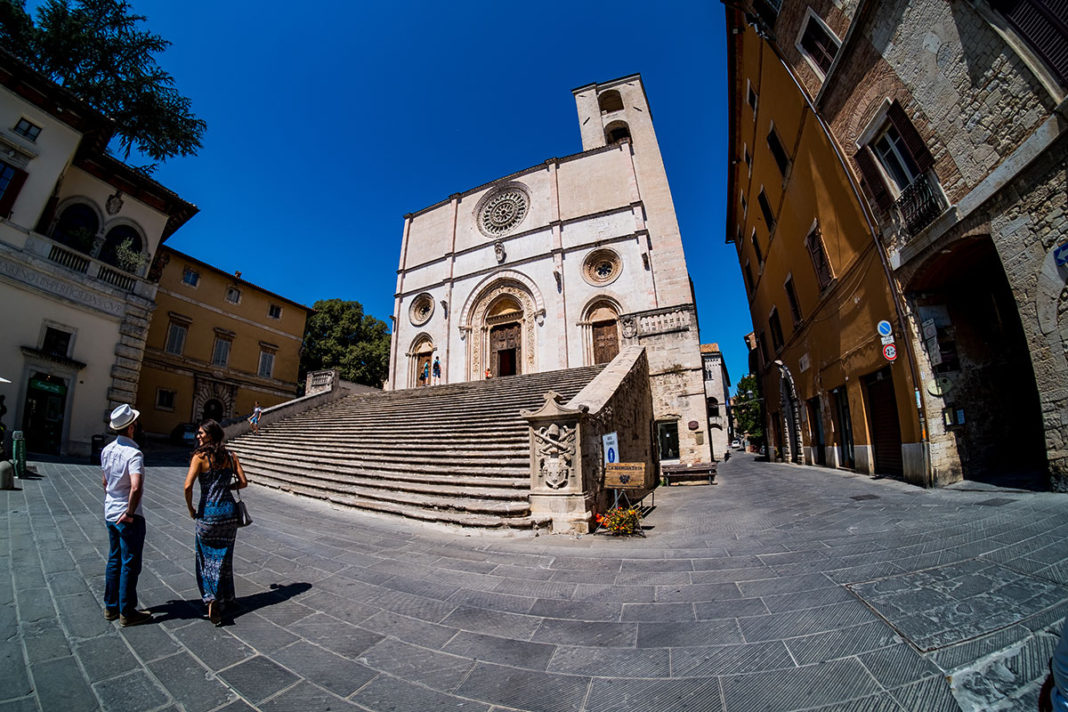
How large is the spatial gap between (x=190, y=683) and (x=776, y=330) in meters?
17.7

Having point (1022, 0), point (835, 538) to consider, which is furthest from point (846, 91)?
point (835, 538)

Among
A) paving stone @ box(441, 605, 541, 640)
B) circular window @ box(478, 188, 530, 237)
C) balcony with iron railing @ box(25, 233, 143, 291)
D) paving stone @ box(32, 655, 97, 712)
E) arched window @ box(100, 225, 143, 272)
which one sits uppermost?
circular window @ box(478, 188, 530, 237)

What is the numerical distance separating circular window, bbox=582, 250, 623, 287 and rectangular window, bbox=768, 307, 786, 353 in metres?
7.04

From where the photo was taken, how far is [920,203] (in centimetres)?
634

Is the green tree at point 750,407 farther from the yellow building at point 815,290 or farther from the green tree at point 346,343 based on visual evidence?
the green tree at point 346,343

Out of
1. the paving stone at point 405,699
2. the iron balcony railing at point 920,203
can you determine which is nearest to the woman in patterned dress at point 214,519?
the paving stone at point 405,699

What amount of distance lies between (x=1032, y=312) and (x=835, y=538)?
427 centimetres

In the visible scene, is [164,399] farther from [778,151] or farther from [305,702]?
[778,151]

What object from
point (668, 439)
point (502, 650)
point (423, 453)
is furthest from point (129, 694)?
point (668, 439)

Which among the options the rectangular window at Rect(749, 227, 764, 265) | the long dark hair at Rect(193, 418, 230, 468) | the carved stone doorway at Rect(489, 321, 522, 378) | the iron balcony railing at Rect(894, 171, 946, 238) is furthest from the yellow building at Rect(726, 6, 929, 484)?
the carved stone doorway at Rect(489, 321, 522, 378)

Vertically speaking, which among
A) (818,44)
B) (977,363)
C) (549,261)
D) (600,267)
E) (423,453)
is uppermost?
(549,261)

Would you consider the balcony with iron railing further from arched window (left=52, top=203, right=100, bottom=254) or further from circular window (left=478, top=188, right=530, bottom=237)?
circular window (left=478, top=188, right=530, bottom=237)

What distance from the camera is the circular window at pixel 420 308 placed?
74.2 feet

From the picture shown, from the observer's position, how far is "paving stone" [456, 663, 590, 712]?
1.78m
